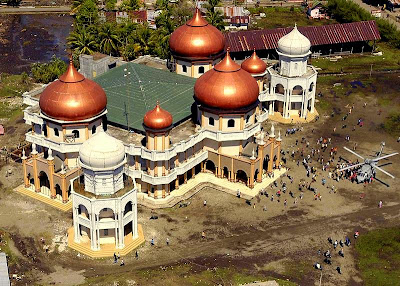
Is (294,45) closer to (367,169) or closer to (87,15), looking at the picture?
(367,169)

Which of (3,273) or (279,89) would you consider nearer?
(3,273)

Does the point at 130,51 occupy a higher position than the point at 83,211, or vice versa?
the point at 130,51

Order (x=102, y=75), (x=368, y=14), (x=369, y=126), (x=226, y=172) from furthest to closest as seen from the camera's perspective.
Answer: (x=368, y=14), (x=369, y=126), (x=102, y=75), (x=226, y=172)

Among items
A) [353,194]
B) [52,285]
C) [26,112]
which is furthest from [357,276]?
[26,112]

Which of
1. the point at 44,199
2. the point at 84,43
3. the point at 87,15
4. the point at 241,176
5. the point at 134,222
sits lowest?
the point at 44,199

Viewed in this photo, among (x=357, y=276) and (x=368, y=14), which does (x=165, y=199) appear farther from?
(x=368, y=14)

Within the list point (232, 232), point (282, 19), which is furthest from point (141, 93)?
point (282, 19)
